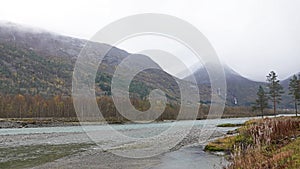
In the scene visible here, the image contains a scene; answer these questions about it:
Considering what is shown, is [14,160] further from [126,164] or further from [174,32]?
[174,32]

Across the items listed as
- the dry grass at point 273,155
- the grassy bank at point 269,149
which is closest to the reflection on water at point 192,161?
the grassy bank at point 269,149

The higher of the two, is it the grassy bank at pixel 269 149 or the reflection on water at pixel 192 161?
the grassy bank at pixel 269 149

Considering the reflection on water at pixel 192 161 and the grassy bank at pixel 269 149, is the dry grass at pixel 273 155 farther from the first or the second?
the reflection on water at pixel 192 161

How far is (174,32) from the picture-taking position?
34062 mm

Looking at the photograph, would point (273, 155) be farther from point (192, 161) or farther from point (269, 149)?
point (192, 161)

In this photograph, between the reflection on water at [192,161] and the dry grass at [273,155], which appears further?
the reflection on water at [192,161]

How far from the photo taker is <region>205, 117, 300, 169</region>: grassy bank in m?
13.7

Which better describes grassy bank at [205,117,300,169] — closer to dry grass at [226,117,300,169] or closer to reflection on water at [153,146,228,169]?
dry grass at [226,117,300,169]

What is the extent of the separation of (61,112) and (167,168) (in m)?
137

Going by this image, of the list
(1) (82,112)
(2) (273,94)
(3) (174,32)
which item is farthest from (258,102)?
(1) (82,112)

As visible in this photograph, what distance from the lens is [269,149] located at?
19.3 m

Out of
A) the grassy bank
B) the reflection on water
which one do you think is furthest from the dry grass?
the reflection on water

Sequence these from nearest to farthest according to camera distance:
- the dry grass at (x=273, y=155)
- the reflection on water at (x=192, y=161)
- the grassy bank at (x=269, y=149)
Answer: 1. the dry grass at (x=273, y=155)
2. the grassy bank at (x=269, y=149)
3. the reflection on water at (x=192, y=161)

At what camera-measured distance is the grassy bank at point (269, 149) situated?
13.7m
